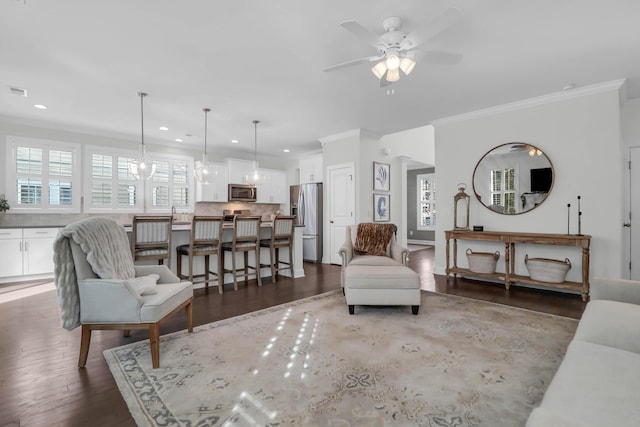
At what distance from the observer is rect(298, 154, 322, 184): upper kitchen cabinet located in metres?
7.19

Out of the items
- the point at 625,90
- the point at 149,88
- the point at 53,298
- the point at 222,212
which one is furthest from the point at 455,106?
the point at 53,298

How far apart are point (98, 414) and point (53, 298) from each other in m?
3.14

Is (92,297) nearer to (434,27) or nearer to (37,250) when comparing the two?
(434,27)

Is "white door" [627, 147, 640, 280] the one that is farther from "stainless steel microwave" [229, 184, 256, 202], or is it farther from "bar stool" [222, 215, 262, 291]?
"stainless steel microwave" [229, 184, 256, 202]

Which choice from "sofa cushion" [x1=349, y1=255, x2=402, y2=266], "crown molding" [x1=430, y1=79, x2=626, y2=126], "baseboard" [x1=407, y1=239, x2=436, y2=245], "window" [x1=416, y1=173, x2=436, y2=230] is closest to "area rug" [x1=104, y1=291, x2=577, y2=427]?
"sofa cushion" [x1=349, y1=255, x2=402, y2=266]

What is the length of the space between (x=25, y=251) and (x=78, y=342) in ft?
11.1

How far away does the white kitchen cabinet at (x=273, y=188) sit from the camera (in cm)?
796

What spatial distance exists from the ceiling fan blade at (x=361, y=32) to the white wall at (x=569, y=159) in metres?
3.02

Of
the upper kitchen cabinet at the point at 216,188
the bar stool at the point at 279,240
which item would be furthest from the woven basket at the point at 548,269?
the upper kitchen cabinet at the point at 216,188

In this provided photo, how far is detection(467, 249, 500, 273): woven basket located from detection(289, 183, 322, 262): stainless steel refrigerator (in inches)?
120

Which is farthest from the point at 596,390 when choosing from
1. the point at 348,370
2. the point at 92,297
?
the point at 92,297

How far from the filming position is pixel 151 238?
12.2 ft

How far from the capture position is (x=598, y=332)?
1.63m

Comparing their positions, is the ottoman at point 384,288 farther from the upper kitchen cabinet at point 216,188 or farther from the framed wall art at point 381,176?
the upper kitchen cabinet at point 216,188
